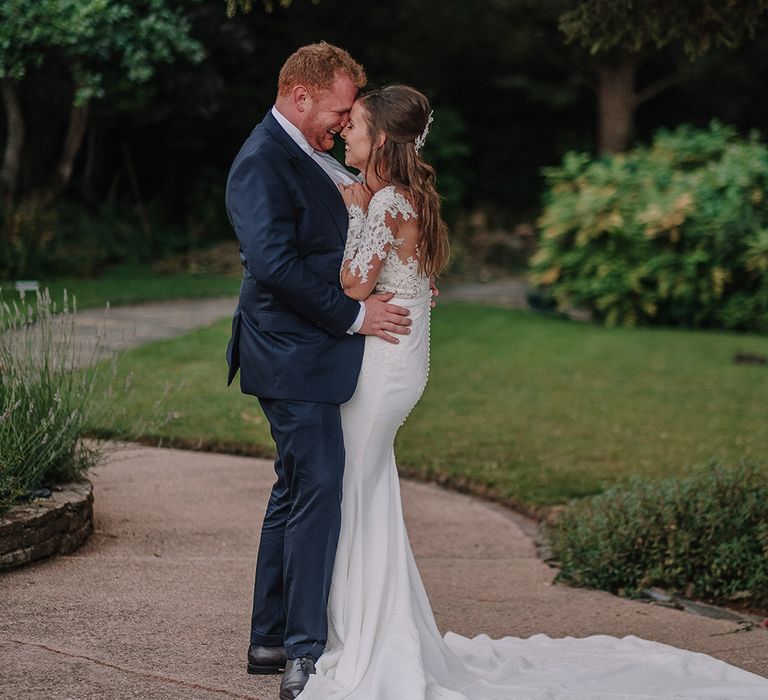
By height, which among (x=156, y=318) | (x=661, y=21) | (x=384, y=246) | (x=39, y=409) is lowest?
(x=156, y=318)

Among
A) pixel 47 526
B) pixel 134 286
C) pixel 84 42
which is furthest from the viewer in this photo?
pixel 134 286

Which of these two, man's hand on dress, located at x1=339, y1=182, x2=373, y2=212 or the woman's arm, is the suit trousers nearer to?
the woman's arm

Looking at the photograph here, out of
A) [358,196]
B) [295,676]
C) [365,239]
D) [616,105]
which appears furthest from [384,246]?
[616,105]

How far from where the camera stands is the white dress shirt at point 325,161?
3.67 m

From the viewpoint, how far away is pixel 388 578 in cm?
376

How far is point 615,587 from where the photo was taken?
5648 mm

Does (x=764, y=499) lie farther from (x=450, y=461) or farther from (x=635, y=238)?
(x=635, y=238)

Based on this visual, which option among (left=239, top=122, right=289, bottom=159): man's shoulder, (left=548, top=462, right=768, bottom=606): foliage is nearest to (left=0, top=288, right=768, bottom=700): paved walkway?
(left=548, top=462, right=768, bottom=606): foliage

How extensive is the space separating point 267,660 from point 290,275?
52.0 inches

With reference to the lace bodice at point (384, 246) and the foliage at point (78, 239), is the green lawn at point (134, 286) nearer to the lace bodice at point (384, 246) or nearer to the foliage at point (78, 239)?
the foliage at point (78, 239)

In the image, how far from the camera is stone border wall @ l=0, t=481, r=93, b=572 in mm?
4754

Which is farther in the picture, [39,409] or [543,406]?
[543,406]

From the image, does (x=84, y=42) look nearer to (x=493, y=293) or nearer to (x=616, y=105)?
(x=493, y=293)

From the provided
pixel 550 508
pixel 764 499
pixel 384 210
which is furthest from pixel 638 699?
pixel 550 508
